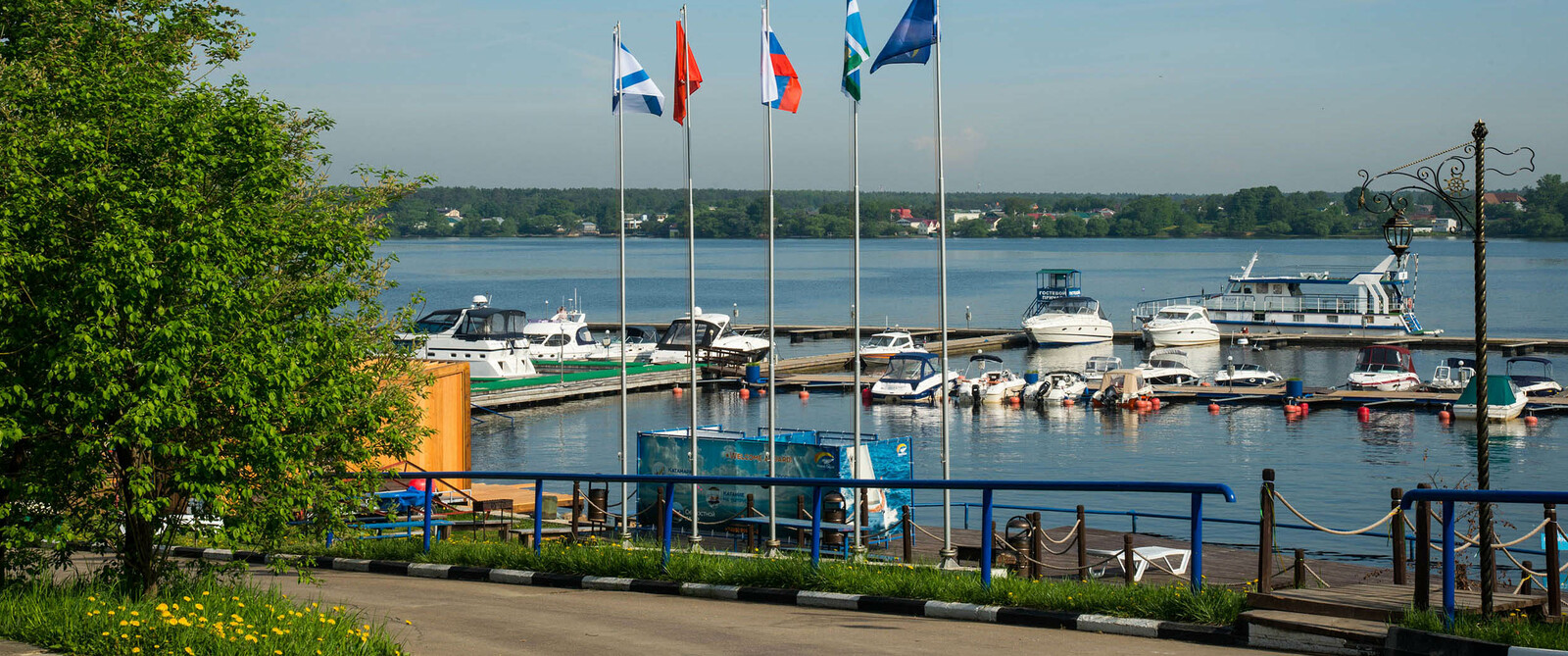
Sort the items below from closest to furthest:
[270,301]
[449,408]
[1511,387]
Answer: [270,301] → [449,408] → [1511,387]

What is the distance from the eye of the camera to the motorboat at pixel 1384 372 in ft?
202

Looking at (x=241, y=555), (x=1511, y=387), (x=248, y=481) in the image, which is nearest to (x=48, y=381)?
(x=248, y=481)

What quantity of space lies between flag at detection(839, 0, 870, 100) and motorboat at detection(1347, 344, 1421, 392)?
4634 centimetres

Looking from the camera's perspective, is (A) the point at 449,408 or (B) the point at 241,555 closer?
(B) the point at 241,555

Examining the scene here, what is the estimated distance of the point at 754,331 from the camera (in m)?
94.4

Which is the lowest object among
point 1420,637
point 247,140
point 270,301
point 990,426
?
point 990,426

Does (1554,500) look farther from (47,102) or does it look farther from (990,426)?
(990,426)

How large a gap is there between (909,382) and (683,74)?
132 feet

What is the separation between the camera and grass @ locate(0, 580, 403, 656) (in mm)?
9289

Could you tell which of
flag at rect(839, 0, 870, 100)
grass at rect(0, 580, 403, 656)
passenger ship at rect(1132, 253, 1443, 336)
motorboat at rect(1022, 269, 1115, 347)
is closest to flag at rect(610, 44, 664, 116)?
flag at rect(839, 0, 870, 100)

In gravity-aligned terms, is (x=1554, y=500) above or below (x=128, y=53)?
below

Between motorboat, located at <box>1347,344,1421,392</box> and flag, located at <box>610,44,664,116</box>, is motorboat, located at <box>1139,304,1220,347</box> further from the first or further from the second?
flag, located at <box>610,44,664,116</box>

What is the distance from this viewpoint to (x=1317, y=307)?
300 ft

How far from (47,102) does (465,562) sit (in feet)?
19.2
